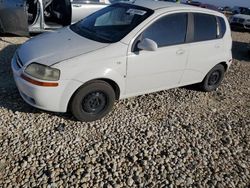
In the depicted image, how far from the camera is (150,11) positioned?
398 cm

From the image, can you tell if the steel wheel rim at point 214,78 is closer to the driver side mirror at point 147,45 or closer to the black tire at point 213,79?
the black tire at point 213,79

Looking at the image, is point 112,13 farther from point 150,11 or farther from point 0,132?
point 0,132

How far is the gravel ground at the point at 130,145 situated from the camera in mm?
2887

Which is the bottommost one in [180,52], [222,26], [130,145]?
[130,145]

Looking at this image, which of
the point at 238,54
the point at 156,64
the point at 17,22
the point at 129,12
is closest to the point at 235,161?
the point at 156,64

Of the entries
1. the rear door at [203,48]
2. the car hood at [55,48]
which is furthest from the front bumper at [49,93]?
the rear door at [203,48]

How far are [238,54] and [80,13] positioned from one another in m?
5.64

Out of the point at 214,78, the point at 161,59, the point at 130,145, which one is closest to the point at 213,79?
the point at 214,78

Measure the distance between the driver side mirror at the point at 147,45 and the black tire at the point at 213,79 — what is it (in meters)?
1.91

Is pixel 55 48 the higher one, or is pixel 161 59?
pixel 55 48

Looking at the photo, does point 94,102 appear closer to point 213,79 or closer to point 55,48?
point 55,48

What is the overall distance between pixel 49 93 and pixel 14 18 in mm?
4101

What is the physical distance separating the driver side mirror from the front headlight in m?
1.22

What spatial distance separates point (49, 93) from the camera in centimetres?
329
